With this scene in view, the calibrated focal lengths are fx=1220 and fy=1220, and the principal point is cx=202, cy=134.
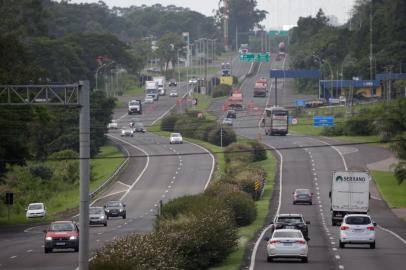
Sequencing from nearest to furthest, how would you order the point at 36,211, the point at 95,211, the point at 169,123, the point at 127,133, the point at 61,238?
the point at 61,238
the point at 95,211
the point at 36,211
the point at 127,133
the point at 169,123

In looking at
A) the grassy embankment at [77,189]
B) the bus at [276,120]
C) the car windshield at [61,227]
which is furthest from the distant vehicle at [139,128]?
the car windshield at [61,227]

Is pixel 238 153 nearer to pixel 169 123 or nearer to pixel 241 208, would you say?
pixel 169 123

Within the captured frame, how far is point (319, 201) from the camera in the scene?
90.1m

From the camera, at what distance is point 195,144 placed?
5251 inches

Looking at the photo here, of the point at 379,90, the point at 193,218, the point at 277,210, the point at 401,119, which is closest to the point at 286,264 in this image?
the point at 193,218

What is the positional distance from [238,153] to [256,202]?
25.1m

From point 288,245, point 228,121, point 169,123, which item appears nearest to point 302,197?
point 288,245

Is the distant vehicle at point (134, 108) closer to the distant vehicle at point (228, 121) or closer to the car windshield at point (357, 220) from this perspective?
the distant vehicle at point (228, 121)

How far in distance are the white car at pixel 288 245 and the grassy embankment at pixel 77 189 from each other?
130ft

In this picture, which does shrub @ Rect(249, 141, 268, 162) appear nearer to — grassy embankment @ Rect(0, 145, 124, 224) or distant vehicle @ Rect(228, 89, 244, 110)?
grassy embankment @ Rect(0, 145, 124, 224)

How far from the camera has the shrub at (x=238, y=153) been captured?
11087 cm

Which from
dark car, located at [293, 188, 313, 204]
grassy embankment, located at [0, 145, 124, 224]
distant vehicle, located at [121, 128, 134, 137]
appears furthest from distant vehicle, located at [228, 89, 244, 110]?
dark car, located at [293, 188, 313, 204]

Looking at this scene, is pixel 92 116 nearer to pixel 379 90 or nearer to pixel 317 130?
pixel 317 130

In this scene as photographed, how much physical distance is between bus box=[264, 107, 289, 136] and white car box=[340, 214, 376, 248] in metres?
81.7
